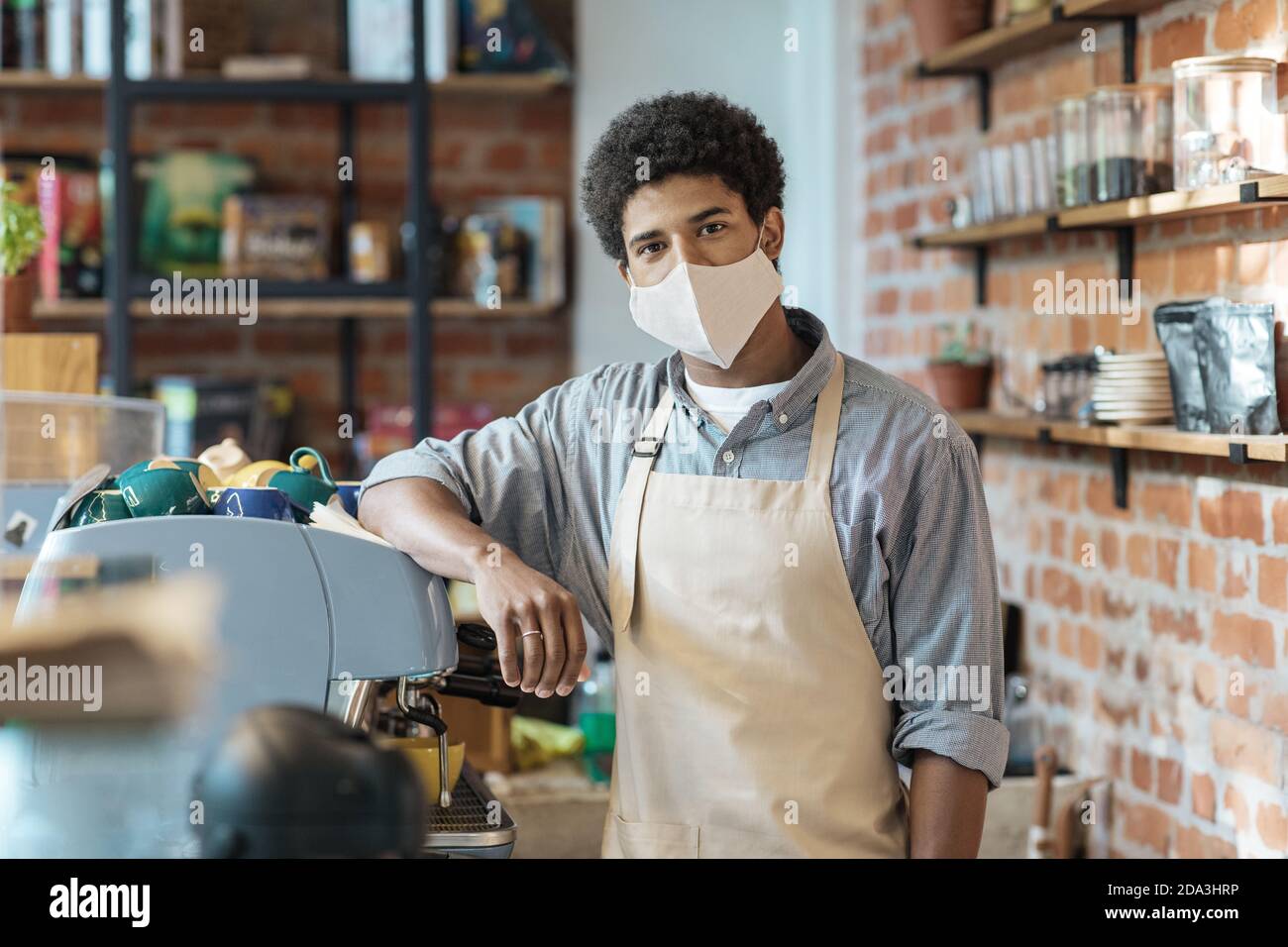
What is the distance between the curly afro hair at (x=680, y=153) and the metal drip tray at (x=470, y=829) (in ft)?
2.08

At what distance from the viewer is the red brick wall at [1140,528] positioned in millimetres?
2039

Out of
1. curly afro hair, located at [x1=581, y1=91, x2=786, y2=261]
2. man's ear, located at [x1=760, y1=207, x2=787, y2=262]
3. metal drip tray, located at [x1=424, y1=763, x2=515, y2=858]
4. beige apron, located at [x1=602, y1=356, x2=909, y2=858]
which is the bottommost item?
metal drip tray, located at [x1=424, y1=763, x2=515, y2=858]

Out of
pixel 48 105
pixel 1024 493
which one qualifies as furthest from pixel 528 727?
pixel 48 105

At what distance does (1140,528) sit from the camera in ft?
7.80

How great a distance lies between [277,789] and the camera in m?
0.52

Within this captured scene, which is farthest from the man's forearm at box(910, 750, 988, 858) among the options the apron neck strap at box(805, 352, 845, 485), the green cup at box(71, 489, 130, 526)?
the green cup at box(71, 489, 130, 526)

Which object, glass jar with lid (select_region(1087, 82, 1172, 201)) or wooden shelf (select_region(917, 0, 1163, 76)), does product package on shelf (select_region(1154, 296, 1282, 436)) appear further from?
wooden shelf (select_region(917, 0, 1163, 76))

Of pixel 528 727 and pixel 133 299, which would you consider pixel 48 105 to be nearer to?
pixel 133 299

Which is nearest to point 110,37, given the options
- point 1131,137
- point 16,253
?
point 16,253

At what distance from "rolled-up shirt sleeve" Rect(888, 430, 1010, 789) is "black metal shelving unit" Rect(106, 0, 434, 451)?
2052mm

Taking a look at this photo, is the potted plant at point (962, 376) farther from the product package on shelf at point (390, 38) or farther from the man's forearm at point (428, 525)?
the man's forearm at point (428, 525)

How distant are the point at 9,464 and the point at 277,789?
1826mm

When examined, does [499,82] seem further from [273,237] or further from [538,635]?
[538,635]

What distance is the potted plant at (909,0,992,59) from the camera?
2885mm
